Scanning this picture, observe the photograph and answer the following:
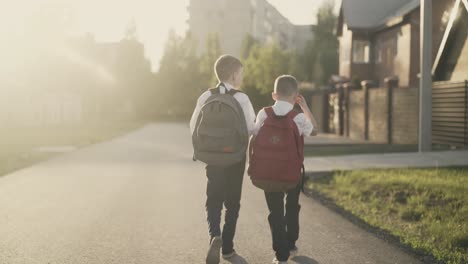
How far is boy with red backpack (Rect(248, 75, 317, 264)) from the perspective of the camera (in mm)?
4805

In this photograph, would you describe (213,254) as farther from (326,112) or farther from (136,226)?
(326,112)

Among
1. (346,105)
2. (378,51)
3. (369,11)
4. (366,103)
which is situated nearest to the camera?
(366,103)

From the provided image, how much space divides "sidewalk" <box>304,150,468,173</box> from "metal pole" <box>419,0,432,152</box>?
0.44 meters

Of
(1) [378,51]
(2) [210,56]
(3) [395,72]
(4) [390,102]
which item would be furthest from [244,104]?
(2) [210,56]

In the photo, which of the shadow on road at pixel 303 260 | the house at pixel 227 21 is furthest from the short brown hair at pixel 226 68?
the house at pixel 227 21

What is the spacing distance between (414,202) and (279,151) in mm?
4139

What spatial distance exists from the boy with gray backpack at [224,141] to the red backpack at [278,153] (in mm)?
196

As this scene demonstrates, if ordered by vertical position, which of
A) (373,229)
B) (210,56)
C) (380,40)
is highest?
(210,56)

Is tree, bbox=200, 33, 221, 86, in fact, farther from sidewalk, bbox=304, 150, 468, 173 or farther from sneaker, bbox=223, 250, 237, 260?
sneaker, bbox=223, 250, 237, 260

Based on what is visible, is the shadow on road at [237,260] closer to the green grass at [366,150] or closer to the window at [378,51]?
the green grass at [366,150]

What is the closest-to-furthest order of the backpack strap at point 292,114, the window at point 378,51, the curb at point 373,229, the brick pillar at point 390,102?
the backpack strap at point 292,114, the curb at point 373,229, the brick pillar at point 390,102, the window at point 378,51

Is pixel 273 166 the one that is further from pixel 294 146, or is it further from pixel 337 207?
pixel 337 207

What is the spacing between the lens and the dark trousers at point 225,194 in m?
5.09

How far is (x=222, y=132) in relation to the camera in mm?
4945
